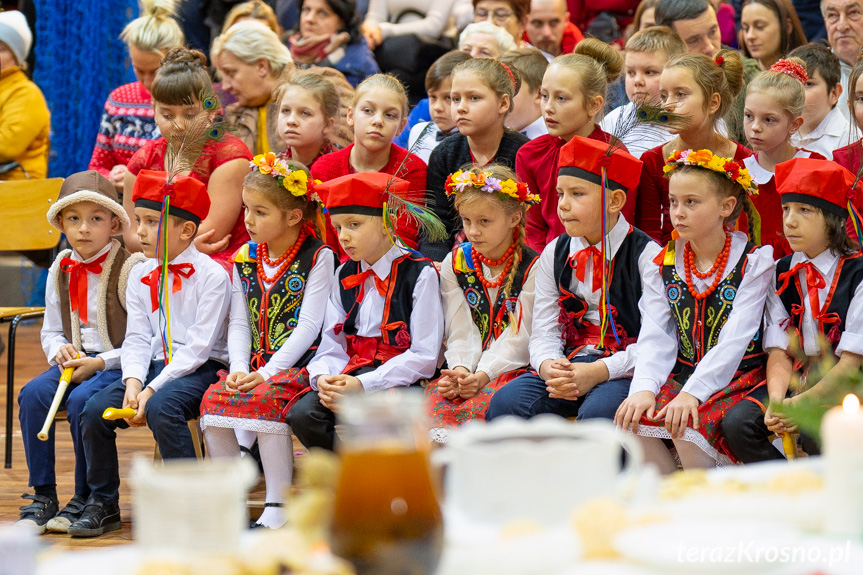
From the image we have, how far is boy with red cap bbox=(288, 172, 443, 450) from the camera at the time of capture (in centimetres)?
312

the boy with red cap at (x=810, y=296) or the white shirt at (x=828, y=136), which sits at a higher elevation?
the white shirt at (x=828, y=136)

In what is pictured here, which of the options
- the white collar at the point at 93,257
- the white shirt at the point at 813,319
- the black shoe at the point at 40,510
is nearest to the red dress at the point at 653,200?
the white shirt at the point at 813,319

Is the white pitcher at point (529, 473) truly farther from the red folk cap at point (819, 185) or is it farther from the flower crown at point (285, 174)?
the flower crown at point (285, 174)

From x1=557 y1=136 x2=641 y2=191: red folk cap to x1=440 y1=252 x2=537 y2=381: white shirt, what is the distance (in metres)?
0.35

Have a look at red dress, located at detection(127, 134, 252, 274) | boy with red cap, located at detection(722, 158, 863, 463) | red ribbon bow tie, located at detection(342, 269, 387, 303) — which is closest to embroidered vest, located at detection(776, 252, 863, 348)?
boy with red cap, located at detection(722, 158, 863, 463)

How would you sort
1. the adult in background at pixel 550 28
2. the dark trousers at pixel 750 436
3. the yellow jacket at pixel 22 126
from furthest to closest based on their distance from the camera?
the yellow jacket at pixel 22 126
the adult in background at pixel 550 28
the dark trousers at pixel 750 436

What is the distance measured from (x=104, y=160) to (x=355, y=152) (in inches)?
58.7

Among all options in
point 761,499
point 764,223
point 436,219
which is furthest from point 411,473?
point 764,223

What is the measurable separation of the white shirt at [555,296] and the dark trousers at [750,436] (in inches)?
16.6

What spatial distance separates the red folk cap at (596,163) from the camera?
302 cm

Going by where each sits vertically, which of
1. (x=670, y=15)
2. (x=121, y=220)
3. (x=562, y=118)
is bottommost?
(x=121, y=220)

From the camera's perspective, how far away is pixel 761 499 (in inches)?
45.4

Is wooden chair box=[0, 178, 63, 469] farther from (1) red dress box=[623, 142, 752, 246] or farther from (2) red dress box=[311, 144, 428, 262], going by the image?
(1) red dress box=[623, 142, 752, 246]

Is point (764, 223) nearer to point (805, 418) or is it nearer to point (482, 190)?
point (482, 190)
